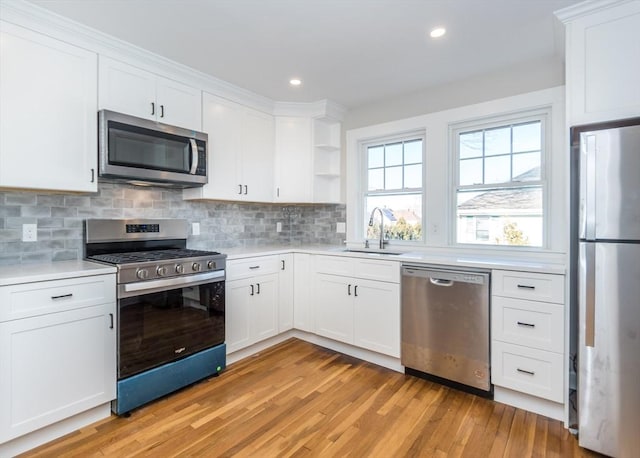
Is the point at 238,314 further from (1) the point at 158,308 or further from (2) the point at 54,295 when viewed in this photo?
(2) the point at 54,295

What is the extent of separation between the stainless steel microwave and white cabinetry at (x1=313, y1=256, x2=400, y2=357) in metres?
1.41

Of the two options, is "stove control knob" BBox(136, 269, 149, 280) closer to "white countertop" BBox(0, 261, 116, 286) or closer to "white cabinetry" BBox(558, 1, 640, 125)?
"white countertop" BBox(0, 261, 116, 286)

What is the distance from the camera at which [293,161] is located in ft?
11.8

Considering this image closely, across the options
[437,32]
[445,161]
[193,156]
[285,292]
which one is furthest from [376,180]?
[193,156]

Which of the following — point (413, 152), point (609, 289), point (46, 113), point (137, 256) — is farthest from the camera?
point (413, 152)

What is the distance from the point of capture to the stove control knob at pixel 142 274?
2133 mm

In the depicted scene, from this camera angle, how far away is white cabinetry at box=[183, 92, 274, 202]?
2.96m

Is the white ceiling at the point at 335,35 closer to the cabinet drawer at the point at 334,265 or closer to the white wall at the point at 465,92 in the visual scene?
the white wall at the point at 465,92

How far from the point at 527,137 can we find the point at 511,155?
17 centimetres

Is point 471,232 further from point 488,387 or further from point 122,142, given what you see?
point 122,142

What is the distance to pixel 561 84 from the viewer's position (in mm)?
2479

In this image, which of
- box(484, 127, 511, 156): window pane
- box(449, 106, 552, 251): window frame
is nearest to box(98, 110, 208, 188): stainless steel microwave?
box(449, 106, 552, 251): window frame

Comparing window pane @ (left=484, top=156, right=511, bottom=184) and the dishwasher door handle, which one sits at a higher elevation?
window pane @ (left=484, top=156, right=511, bottom=184)

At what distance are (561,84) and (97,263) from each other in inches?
138
